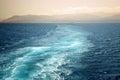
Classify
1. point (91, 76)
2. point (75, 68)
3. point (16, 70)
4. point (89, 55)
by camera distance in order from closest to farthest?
point (91, 76) → point (16, 70) → point (75, 68) → point (89, 55)

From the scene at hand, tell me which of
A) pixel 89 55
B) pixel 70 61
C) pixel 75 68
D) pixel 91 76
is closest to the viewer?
pixel 91 76

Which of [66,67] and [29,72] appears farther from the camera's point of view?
[66,67]

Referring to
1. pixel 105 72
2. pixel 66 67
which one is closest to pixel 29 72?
pixel 66 67

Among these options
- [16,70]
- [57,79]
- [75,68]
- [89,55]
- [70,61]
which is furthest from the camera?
[89,55]

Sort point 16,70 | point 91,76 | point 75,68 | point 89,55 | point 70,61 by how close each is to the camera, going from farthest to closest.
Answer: point 89,55 → point 70,61 → point 75,68 → point 16,70 → point 91,76

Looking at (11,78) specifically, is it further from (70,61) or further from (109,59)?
(109,59)

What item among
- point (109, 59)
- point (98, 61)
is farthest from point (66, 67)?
point (109, 59)

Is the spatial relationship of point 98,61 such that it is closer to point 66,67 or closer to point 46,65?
point 66,67

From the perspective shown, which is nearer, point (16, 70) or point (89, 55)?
point (16, 70)

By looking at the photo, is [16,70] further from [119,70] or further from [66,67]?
[119,70]
